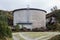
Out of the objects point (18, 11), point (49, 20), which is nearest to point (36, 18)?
point (18, 11)

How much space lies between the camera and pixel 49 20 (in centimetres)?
6656

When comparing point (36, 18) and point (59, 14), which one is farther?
point (59, 14)

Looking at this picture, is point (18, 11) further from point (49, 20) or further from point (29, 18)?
point (49, 20)

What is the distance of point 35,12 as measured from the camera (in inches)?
2263

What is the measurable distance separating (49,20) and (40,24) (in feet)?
30.7

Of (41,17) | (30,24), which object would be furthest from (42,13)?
(30,24)

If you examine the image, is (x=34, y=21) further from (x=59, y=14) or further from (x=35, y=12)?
(x=59, y=14)

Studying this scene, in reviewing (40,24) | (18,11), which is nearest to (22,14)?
(18,11)

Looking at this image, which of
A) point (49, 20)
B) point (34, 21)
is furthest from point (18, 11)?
point (49, 20)

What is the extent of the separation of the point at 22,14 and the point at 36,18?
3645 mm

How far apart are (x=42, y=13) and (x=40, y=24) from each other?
299 cm

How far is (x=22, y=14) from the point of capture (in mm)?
57625

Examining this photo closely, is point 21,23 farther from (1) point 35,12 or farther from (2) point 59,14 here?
(2) point 59,14

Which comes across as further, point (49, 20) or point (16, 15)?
point (49, 20)
